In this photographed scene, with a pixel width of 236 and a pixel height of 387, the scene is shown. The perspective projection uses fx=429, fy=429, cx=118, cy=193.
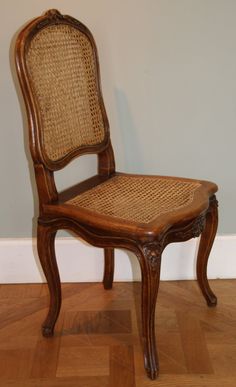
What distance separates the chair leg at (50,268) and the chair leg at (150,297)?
1.17 feet

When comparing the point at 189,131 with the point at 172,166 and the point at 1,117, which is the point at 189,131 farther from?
the point at 1,117

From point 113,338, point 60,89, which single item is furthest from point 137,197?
point 113,338

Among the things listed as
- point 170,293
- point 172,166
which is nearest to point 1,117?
point 172,166

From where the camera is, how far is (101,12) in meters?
1.55

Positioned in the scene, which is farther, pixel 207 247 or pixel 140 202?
pixel 207 247

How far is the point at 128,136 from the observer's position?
1.70 meters

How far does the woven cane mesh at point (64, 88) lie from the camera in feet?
4.40

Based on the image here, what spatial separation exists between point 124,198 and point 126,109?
1.44 feet

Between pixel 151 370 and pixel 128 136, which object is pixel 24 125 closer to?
pixel 128 136

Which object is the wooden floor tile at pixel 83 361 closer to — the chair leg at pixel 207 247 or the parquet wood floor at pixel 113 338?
the parquet wood floor at pixel 113 338

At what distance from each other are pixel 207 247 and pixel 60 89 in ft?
2.51

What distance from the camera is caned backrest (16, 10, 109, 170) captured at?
1297 millimetres

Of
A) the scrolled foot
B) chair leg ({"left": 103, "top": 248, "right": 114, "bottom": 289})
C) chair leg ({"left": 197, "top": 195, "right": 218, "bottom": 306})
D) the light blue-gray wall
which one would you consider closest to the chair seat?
chair leg ({"left": 197, "top": 195, "right": 218, "bottom": 306})

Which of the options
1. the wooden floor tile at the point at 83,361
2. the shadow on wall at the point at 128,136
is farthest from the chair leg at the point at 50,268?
the shadow on wall at the point at 128,136
